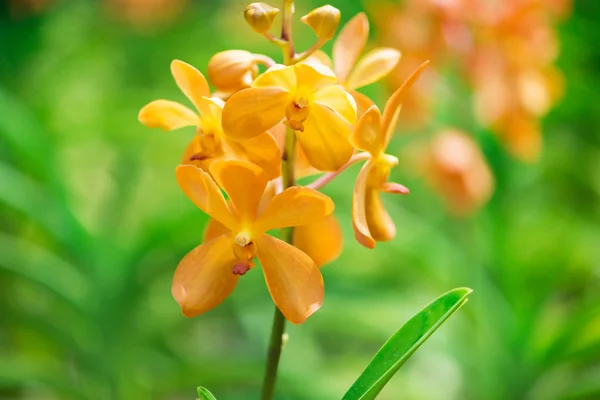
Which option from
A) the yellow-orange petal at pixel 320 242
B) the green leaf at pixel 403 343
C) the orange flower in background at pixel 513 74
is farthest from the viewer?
the orange flower in background at pixel 513 74

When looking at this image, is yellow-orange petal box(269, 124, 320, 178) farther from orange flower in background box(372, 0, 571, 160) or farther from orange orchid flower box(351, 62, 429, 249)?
orange flower in background box(372, 0, 571, 160)

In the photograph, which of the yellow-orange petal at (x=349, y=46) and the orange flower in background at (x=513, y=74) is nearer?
the yellow-orange petal at (x=349, y=46)

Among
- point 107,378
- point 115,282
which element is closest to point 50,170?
point 115,282

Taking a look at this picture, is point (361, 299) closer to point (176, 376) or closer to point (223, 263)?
point (176, 376)

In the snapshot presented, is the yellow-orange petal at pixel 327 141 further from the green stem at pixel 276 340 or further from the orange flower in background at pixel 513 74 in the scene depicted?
the orange flower in background at pixel 513 74

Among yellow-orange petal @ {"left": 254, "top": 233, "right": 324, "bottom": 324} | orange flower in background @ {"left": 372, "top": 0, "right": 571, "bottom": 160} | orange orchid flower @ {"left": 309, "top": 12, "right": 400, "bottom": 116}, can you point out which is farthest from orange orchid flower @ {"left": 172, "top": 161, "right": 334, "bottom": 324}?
orange flower in background @ {"left": 372, "top": 0, "right": 571, "bottom": 160}

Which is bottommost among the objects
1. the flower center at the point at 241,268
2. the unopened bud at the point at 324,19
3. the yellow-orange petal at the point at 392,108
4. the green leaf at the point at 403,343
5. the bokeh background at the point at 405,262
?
the green leaf at the point at 403,343

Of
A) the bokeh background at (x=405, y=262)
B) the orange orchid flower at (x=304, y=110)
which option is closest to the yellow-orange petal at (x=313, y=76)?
the orange orchid flower at (x=304, y=110)
